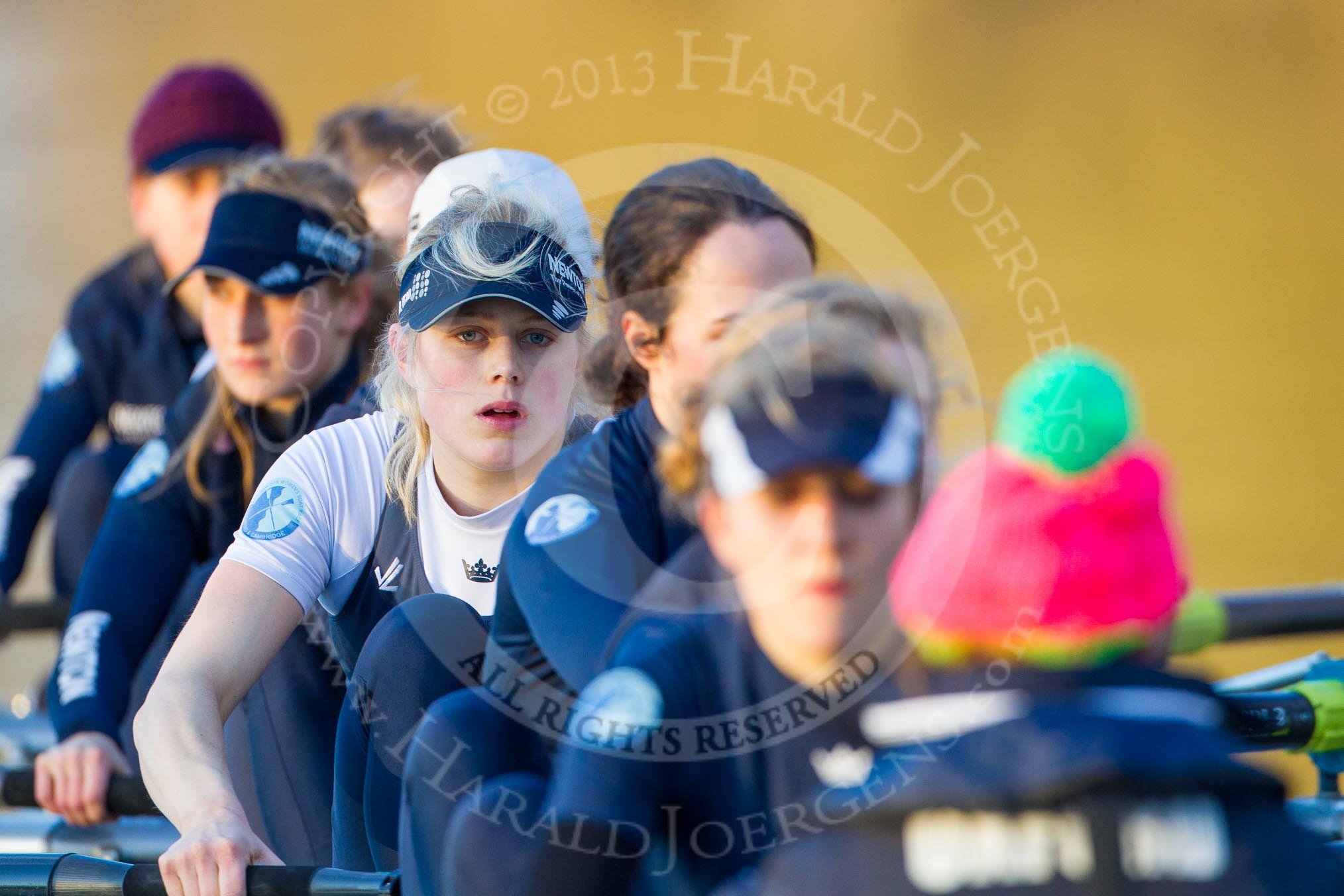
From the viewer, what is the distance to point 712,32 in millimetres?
6355

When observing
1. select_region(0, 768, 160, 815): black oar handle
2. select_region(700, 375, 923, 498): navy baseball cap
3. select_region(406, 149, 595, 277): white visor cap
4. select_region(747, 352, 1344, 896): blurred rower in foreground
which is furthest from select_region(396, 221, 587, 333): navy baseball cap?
select_region(0, 768, 160, 815): black oar handle

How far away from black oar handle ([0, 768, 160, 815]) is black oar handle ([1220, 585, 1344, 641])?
1.36m

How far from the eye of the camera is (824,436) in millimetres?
807

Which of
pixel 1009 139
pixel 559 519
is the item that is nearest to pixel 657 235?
pixel 559 519

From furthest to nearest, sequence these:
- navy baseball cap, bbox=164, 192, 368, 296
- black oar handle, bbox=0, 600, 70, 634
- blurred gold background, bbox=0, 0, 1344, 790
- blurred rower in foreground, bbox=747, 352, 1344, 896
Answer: blurred gold background, bbox=0, 0, 1344, 790 → black oar handle, bbox=0, 600, 70, 634 → navy baseball cap, bbox=164, 192, 368, 296 → blurred rower in foreground, bbox=747, 352, 1344, 896

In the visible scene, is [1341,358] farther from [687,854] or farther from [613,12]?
[687,854]

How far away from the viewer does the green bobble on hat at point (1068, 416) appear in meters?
0.75

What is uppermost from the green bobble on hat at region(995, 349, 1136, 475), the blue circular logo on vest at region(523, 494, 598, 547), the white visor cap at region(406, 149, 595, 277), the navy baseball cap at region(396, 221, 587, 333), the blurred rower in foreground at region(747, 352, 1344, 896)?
the white visor cap at region(406, 149, 595, 277)

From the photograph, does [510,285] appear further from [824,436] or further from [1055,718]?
[1055,718]

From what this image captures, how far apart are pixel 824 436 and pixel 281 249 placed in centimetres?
94

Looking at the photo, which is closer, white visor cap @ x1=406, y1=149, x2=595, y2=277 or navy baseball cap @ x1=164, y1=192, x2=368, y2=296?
white visor cap @ x1=406, y1=149, x2=595, y2=277

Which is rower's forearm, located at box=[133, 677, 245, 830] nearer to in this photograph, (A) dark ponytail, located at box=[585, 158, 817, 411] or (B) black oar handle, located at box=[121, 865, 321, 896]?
(B) black oar handle, located at box=[121, 865, 321, 896]

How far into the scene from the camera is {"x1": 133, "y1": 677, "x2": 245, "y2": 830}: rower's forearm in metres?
1.12

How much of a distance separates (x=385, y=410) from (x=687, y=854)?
615 millimetres
